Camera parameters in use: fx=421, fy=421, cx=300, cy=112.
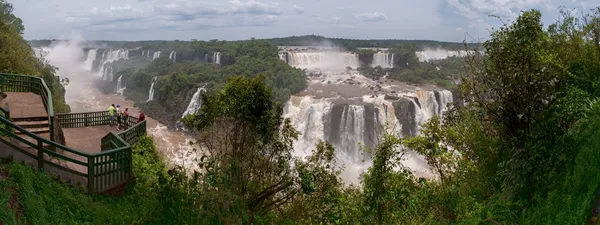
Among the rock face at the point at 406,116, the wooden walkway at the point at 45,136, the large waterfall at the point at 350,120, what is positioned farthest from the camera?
the rock face at the point at 406,116

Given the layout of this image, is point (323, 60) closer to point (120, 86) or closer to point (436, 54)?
point (436, 54)

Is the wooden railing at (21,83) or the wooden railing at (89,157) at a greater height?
the wooden railing at (21,83)

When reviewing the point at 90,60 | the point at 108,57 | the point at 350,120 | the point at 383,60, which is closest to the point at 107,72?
the point at 108,57

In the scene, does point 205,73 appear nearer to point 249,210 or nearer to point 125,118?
point 125,118

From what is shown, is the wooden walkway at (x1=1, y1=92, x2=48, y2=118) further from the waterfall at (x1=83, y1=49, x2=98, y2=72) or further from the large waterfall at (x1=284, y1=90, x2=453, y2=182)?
the waterfall at (x1=83, y1=49, x2=98, y2=72)

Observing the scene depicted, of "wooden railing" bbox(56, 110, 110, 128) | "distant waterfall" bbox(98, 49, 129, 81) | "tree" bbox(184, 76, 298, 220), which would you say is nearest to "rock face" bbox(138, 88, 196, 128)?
"wooden railing" bbox(56, 110, 110, 128)

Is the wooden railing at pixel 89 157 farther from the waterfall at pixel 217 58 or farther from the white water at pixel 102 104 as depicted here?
the waterfall at pixel 217 58

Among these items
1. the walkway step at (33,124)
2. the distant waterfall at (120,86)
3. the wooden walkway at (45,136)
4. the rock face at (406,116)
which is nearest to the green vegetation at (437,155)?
the wooden walkway at (45,136)
